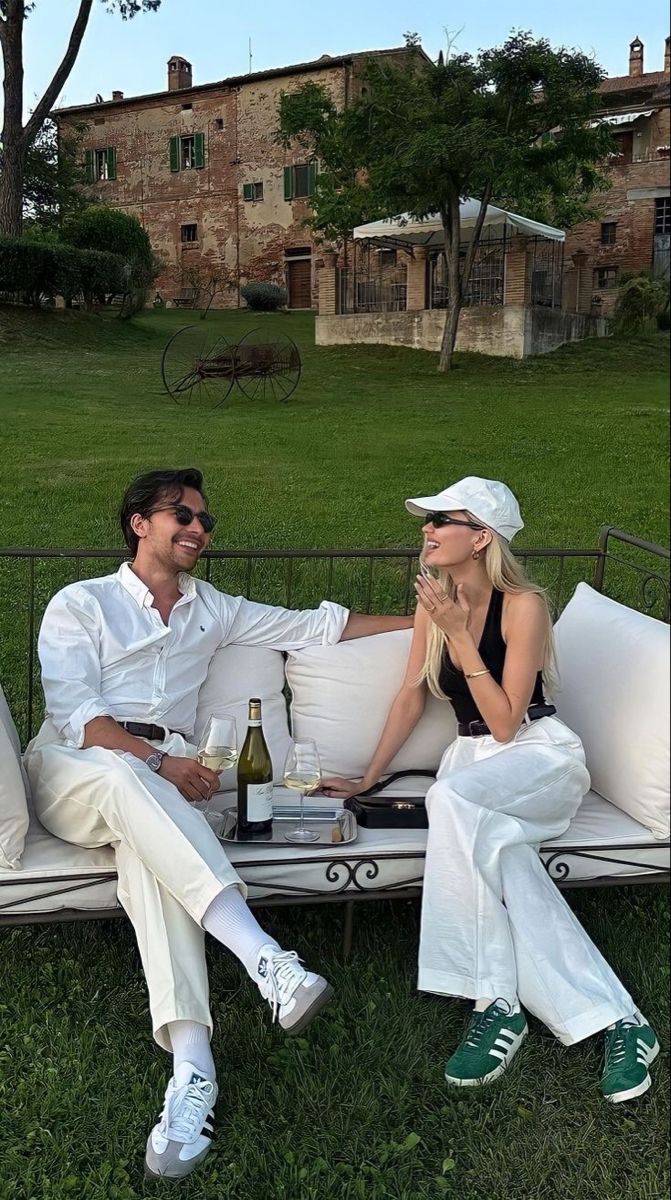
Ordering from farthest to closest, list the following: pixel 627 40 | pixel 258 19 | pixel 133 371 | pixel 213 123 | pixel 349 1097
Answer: pixel 133 371 < pixel 213 123 < pixel 258 19 < pixel 627 40 < pixel 349 1097

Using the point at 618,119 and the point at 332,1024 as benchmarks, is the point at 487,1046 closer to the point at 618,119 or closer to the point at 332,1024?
the point at 332,1024

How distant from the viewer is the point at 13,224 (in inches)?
132

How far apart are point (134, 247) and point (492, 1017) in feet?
9.22

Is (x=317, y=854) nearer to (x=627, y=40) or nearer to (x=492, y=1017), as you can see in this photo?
(x=492, y=1017)

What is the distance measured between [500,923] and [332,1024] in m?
0.44

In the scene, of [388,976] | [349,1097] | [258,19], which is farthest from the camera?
[258,19]

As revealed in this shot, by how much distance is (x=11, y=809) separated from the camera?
2066mm

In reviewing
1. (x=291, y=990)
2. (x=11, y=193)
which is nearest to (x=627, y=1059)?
(x=291, y=990)

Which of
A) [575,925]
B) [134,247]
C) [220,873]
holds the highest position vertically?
[134,247]

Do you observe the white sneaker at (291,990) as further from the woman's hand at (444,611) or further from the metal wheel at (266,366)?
the metal wheel at (266,366)

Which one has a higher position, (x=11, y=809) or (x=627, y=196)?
(x=627, y=196)

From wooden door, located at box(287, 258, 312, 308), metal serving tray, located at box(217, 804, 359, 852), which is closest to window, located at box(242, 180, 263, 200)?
wooden door, located at box(287, 258, 312, 308)

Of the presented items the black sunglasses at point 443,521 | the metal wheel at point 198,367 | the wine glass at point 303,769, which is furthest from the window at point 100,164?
the wine glass at point 303,769

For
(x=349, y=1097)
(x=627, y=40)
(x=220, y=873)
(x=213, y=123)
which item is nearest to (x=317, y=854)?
(x=220, y=873)
